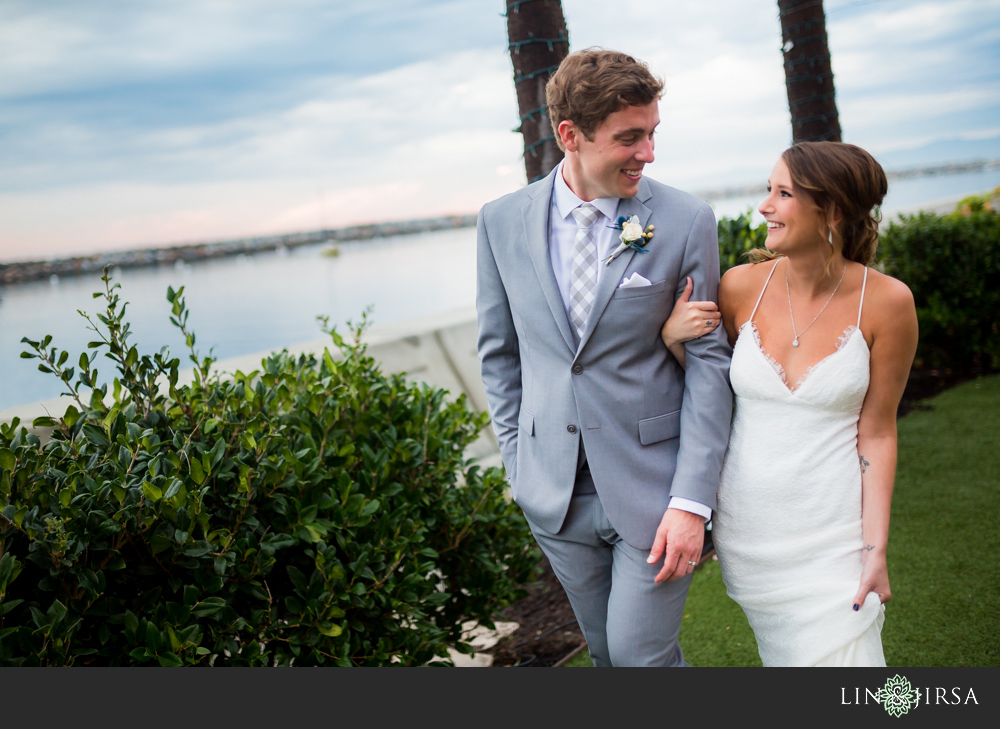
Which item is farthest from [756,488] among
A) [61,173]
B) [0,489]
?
[61,173]

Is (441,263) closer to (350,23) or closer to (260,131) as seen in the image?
(260,131)

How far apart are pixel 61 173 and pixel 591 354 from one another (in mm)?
3277

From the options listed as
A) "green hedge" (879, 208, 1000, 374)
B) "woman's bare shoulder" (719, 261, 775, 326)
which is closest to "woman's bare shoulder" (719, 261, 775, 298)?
"woman's bare shoulder" (719, 261, 775, 326)

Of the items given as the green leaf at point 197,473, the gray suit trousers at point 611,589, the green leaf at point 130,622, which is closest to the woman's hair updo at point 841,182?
the gray suit trousers at point 611,589

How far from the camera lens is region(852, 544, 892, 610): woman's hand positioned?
5.81ft

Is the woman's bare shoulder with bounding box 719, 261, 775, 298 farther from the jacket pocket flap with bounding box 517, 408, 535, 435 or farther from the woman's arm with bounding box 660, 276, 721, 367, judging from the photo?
the jacket pocket flap with bounding box 517, 408, 535, 435

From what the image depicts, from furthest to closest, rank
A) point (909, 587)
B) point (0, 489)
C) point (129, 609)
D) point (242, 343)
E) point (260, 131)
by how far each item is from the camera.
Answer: point (260, 131)
point (242, 343)
point (909, 587)
point (129, 609)
point (0, 489)

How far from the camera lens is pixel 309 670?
1.77 metres

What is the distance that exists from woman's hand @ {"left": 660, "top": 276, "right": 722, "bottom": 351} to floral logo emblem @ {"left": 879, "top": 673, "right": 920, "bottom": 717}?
0.94m

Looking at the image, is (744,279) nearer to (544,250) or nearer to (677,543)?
(544,250)

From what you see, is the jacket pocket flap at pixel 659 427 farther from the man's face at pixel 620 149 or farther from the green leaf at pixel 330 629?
the green leaf at pixel 330 629

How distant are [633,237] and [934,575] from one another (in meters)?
2.67

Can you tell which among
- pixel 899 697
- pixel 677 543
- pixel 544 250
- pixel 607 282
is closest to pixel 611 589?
pixel 677 543

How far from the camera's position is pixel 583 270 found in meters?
2.02
